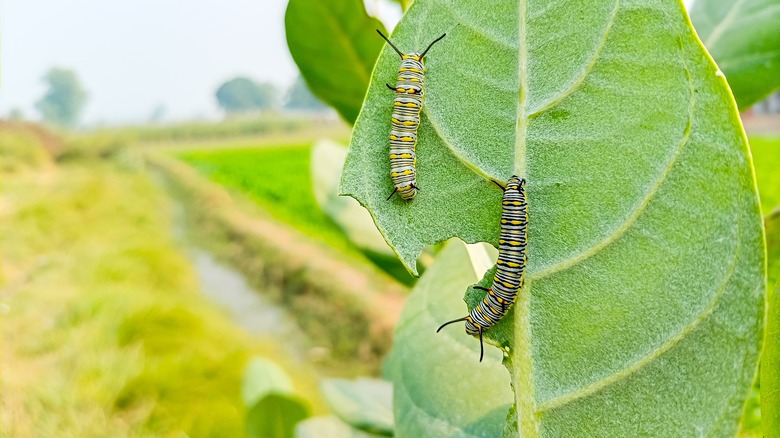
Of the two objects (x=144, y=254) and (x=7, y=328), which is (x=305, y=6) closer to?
(x=7, y=328)

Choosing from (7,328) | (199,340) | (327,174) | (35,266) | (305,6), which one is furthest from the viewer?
(35,266)

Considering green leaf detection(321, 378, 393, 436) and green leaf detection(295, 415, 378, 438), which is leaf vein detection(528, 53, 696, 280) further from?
green leaf detection(295, 415, 378, 438)

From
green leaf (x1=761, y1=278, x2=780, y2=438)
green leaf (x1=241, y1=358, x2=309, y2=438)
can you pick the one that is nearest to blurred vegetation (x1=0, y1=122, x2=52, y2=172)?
green leaf (x1=241, y1=358, x2=309, y2=438)

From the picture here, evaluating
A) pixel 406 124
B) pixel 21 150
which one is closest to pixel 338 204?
pixel 406 124

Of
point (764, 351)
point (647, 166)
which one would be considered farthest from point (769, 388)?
point (647, 166)

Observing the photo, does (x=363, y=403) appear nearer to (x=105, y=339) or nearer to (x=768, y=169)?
(x=105, y=339)
